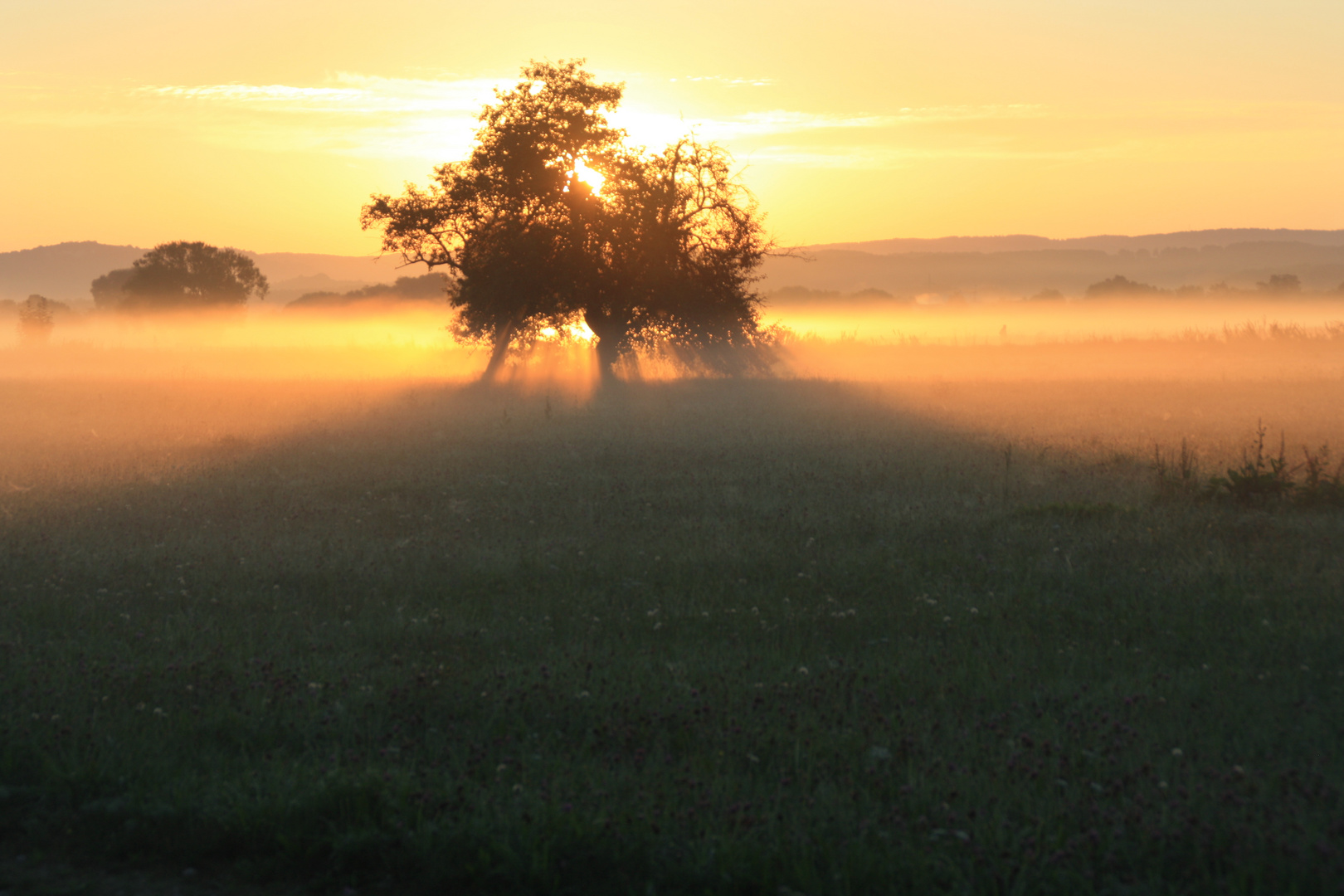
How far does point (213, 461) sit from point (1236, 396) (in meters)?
23.1

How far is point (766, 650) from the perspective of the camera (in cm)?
711

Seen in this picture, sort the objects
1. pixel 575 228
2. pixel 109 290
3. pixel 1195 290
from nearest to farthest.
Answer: pixel 575 228, pixel 1195 290, pixel 109 290

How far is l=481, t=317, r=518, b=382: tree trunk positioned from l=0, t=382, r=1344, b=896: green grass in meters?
22.0

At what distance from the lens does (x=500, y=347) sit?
117ft

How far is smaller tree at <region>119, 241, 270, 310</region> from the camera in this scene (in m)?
72.9

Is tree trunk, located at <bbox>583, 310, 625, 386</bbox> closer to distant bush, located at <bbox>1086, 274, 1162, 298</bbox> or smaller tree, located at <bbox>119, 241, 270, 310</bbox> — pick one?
smaller tree, located at <bbox>119, 241, 270, 310</bbox>

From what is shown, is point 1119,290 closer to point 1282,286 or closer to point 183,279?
point 1282,286

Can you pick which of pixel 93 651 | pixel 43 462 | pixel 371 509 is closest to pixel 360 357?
pixel 43 462

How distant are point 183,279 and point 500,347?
49178mm

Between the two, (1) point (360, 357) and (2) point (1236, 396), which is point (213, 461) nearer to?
(2) point (1236, 396)

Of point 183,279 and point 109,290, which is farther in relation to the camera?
point 109,290

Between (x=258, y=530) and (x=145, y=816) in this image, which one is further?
(x=258, y=530)

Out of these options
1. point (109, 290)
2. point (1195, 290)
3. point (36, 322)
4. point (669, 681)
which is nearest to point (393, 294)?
point (109, 290)

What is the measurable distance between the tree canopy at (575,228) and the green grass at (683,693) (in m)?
21.7
